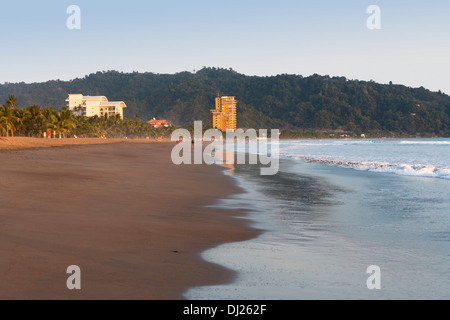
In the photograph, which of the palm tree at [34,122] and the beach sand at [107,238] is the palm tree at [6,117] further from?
the beach sand at [107,238]

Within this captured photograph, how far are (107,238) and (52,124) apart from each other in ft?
322

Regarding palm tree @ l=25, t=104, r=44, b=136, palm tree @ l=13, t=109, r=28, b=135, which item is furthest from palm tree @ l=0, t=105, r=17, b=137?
palm tree @ l=25, t=104, r=44, b=136

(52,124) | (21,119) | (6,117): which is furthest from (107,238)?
(52,124)

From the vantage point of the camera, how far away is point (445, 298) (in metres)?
5.80

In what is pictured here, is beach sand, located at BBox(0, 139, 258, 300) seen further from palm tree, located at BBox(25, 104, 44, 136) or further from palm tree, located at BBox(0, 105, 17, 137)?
palm tree, located at BBox(25, 104, 44, 136)

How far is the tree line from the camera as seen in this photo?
289ft

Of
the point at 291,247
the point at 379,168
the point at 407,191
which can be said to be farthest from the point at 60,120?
the point at 291,247

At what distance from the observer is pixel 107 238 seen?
8.41m

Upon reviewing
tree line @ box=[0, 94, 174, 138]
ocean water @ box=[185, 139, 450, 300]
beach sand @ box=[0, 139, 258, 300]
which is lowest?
ocean water @ box=[185, 139, 450, 300]

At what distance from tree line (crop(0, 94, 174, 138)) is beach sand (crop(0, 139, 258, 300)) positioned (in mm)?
75047

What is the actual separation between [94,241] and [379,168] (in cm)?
2668

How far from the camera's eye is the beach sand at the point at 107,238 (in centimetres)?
579

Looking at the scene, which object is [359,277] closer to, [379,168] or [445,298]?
[445,298]
